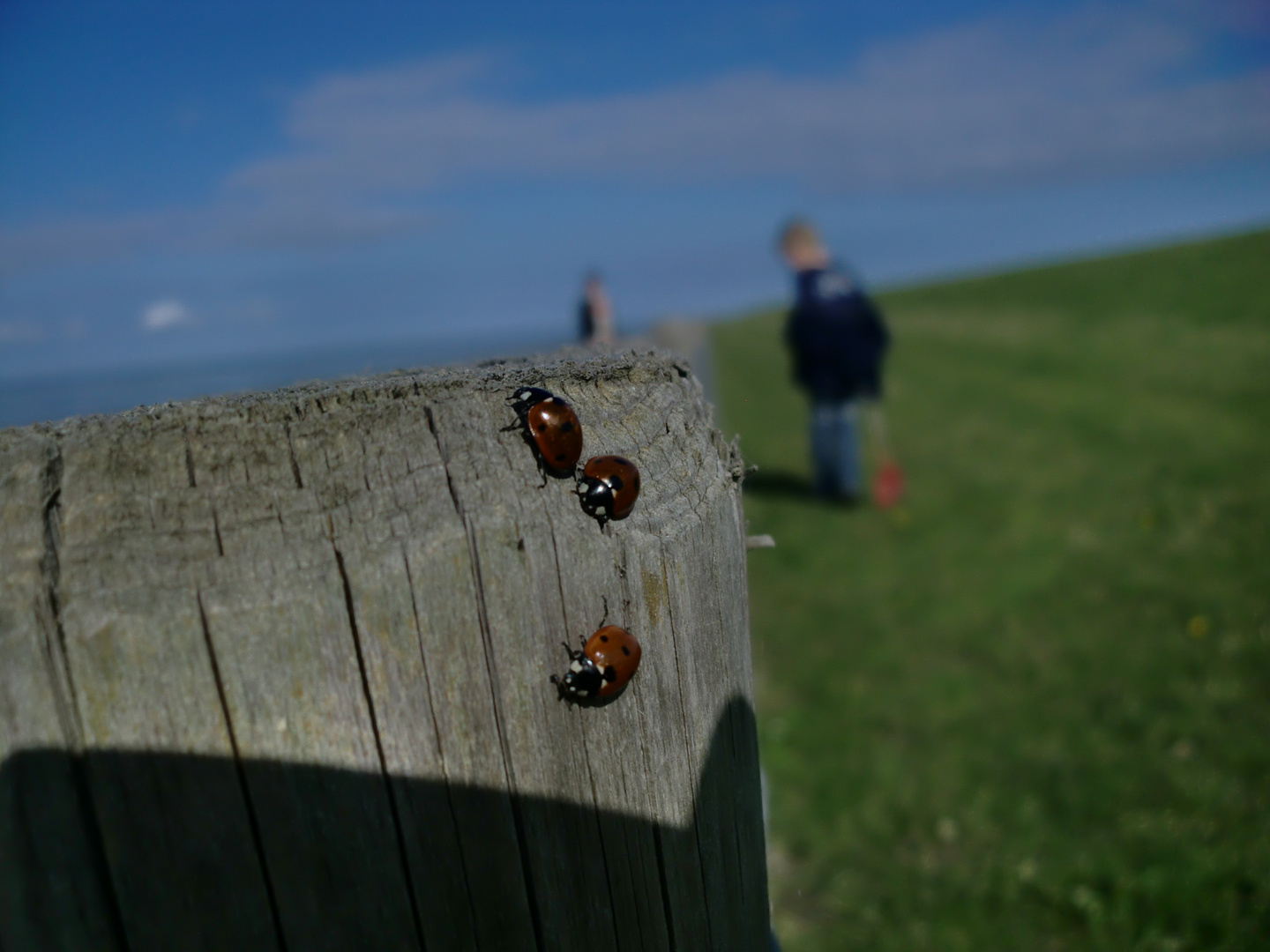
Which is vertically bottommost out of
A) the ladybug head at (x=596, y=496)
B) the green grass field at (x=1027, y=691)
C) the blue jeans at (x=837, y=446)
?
the green grass field at (x=1027, y=691)

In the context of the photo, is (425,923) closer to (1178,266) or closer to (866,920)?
(866,920)

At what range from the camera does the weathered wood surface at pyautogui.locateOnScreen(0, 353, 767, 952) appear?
0.94 meters

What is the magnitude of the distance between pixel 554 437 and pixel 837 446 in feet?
28.7

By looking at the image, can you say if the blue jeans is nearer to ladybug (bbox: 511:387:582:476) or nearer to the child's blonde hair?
the child's blonde hair

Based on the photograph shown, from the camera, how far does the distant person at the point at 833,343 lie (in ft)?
28.2

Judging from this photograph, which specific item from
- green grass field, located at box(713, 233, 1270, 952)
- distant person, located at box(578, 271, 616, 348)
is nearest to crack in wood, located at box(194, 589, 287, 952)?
green grass field, located at box(713, 233, 1270, 952)

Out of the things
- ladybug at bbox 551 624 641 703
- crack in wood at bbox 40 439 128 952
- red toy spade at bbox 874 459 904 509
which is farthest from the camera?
red toy spade at bbox 874 459 904 509

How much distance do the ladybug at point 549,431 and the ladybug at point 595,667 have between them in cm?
21

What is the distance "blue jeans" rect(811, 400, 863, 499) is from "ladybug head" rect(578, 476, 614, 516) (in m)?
8.47

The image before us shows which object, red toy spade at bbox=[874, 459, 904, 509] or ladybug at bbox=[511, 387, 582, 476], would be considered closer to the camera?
ladybug at bbox=[511, 387, 582, 476]

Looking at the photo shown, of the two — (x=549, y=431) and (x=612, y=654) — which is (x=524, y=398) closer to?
(x=549, y=431)

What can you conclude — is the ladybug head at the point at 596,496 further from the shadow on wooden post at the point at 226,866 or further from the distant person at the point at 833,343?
the distant person at the point at 833,343

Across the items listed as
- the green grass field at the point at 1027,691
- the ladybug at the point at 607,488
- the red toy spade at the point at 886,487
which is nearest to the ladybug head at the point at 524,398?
the ladybug at the point at 607,488

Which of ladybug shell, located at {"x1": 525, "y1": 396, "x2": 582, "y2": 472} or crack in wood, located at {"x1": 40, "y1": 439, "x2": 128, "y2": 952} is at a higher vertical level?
ladybug shell, located at {"x1": 525, "y1": 396, "x2": 582, "y2": 472}
